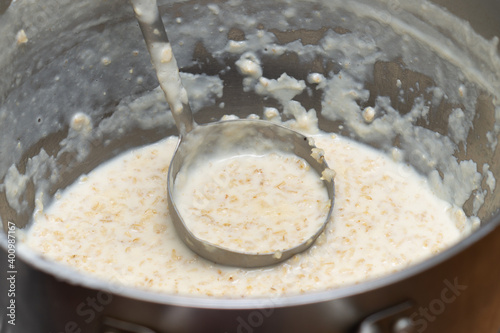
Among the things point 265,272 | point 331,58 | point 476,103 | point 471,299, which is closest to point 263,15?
point 331,58

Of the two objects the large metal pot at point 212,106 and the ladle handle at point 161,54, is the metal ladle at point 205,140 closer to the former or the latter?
the ladle handle at point 161,54

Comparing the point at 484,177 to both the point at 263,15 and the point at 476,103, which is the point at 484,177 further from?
the point at 263,15

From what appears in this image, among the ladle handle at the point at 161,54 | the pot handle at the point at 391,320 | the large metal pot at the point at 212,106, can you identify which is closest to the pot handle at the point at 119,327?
the large metal pot at the point at 212,106

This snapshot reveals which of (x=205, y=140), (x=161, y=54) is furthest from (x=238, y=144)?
(x=161, y=54)

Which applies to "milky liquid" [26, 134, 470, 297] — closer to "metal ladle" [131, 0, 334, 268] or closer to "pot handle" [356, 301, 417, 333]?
"metal ladle" [131, 0, 334, 268]

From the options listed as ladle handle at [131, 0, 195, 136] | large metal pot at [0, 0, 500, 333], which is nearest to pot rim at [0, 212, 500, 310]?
large metal pot at [0, 0, 500, 333]

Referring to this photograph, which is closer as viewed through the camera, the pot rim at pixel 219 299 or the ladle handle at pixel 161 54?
the pot rim at pixel 219 299
